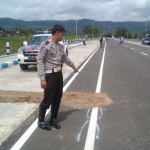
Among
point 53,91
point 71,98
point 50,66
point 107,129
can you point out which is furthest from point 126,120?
point 71,98

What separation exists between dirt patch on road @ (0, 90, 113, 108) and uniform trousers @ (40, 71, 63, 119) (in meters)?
1.26

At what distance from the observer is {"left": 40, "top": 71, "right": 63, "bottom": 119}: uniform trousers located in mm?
4445

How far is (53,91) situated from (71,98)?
224 centimetres

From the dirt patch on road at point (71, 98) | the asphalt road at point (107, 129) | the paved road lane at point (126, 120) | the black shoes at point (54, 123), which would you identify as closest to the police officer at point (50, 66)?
the black shoes at point (54, 123)

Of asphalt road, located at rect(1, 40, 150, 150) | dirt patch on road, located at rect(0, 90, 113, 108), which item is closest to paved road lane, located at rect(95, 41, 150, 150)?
asphalt road, located at rect(1, 40, 150, 150)

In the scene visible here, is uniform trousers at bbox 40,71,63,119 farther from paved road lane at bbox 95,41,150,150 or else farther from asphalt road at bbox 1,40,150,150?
paved road lane at bbox 95,41,150,150

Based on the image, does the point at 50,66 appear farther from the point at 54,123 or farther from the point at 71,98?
the point at 71,98

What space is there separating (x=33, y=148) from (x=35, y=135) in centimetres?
51

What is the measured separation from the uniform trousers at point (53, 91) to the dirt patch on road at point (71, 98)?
126 cm

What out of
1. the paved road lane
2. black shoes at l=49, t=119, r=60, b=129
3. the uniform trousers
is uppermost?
the uniform trousers

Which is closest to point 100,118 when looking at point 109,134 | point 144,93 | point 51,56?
point 109,134

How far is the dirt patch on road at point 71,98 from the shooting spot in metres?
6.26

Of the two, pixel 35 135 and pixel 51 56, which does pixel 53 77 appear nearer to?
pixel 51 56

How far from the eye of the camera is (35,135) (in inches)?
169
